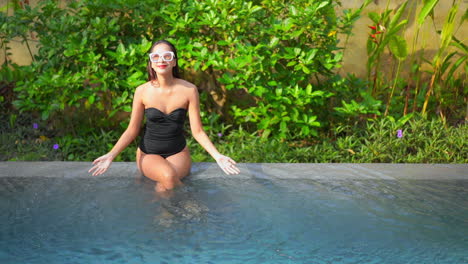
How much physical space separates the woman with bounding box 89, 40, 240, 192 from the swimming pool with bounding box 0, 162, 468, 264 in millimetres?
135

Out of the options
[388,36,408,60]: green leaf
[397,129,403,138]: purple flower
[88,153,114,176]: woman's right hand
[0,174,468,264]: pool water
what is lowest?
[0,174,468,264]: pool water

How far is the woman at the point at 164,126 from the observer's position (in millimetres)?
3797

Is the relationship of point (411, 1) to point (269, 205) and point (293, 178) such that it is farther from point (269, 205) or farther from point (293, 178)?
point (269, 205)

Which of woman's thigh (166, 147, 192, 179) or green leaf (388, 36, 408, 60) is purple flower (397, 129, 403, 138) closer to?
green leaf (388, 36, 408, 60)

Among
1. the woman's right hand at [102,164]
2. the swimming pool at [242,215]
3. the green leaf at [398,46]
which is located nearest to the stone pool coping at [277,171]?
the swimming pool at [242,215]

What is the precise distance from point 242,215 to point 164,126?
95 cm

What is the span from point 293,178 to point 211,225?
0.90m

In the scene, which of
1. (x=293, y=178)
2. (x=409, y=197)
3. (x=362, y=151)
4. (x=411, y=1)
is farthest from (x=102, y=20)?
(x=411, y=1)

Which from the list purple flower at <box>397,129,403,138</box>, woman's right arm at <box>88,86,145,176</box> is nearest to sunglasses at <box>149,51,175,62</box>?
woman's right arm at <box>88,86,145,176</box>

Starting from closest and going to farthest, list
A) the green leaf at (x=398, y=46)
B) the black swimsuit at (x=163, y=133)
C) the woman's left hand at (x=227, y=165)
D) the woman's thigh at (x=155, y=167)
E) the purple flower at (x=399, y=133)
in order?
the woman's left hand at (x=227, y=165)
the woman's thigh at (x=155, y=167)
the black swimsuit at (x=163, y=133)
the purple flower at (x=399, y=133)
the green leaf at (x=398, y=46)

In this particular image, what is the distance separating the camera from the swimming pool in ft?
9.70

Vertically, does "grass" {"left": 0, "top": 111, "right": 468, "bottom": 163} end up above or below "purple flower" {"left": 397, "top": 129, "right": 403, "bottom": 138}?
below

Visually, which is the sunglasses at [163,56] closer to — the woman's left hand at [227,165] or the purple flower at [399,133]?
the woman's left hand at [227,165]

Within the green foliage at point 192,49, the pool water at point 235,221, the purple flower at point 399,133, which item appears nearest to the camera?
the pool water at point 235,221
